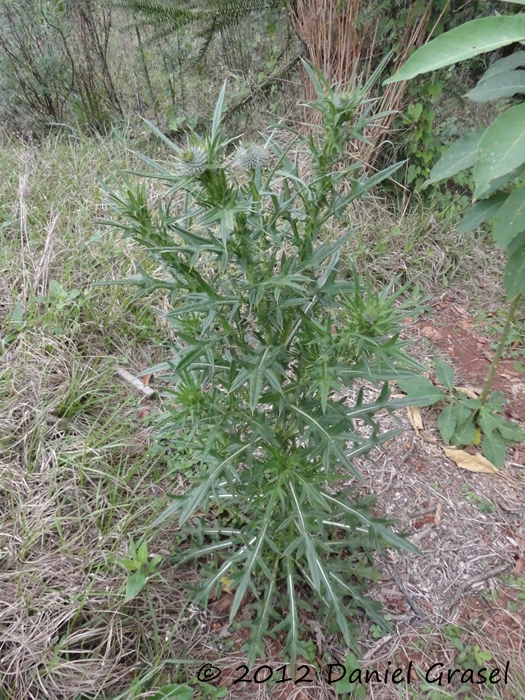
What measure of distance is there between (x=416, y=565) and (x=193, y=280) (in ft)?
5.37

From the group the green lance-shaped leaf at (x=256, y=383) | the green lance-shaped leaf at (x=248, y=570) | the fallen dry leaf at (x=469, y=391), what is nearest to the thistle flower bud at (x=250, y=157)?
the green lance-shaped leaf at (x=256, y=383)

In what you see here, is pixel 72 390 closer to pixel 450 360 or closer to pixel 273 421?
pixel 273 421

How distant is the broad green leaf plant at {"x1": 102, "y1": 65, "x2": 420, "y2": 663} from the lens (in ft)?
3.54

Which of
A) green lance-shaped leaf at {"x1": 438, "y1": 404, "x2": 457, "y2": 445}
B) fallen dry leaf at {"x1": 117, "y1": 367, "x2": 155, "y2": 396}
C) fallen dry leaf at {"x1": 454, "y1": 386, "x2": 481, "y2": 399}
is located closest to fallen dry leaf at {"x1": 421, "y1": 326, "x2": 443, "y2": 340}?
fallen dry leaf at {"x1": 454, "y1": 386, "x2": 481, "y2": 399}

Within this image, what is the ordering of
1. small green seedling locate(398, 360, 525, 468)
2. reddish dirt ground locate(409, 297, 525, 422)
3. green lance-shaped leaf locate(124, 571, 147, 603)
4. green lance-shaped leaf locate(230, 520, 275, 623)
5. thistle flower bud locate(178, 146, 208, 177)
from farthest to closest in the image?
reddish dirt ground locate(409, 297, 525, 422) → small green seedling locate(398, 360, 525, 468) → green lance-shaped leaf locate(124, 571, 147, 603) → green lance-shaped leaf locate(230, 520, 275, 623) → thistle flower bud locate(178, 146, 208, 177)

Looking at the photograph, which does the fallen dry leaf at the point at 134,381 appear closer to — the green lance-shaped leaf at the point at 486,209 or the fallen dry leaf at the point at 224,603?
the fallen dry leaf at the point at 224,603

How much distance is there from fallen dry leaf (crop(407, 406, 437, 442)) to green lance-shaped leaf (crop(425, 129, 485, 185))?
1.26 meters

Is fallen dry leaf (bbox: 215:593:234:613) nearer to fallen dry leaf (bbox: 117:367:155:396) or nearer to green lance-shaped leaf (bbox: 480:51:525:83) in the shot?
fallen dry leaf (bbox: 117:367:155:396)

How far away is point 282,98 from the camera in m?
3.97

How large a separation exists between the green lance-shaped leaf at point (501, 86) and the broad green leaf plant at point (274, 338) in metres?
0.67

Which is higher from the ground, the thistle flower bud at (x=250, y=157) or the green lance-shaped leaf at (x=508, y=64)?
the green lance-shaped leaf at (x=508, y=64)

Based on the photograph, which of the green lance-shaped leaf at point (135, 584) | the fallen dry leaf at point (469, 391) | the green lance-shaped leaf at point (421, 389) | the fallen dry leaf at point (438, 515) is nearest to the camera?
the green lance-shaped leaf at point (135, 584)

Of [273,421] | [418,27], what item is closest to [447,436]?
[273,421]

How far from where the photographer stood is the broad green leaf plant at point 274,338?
1078mm
